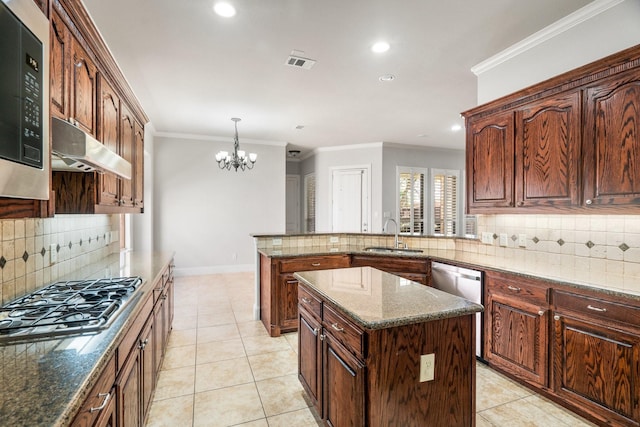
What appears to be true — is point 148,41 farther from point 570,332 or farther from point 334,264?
point 570,332

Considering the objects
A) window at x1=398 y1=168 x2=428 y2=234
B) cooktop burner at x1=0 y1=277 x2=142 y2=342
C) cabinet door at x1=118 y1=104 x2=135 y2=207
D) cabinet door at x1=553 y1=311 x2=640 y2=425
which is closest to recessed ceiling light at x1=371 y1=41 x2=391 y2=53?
cabinet door at x1=118 y1=104 x2=135 y2=207

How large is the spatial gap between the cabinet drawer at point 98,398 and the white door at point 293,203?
7.74 m

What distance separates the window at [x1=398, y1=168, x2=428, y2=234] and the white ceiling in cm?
215

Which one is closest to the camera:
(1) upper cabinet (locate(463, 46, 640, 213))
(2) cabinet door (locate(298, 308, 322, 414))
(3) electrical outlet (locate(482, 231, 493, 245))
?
(2) cabinet door (locate(298, 308, 322, 414))

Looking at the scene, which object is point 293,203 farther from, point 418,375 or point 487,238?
point 418,375

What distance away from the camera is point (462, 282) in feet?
9.32

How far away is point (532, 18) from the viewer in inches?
95.6

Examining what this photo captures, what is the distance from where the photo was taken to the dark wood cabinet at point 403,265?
3260 mm

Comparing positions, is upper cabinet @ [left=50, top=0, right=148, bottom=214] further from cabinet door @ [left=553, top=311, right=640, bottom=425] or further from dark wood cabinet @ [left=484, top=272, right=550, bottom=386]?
cabinet door @ [left=553, top=311, right=640, bottom=425]

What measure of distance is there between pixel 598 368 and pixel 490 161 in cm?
173

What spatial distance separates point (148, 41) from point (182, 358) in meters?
2.82

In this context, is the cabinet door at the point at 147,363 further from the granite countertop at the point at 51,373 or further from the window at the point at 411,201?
the window at the point at 411,201

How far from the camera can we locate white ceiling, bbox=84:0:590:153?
7.68ft

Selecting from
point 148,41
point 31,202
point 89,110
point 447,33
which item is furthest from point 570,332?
point 148,41
